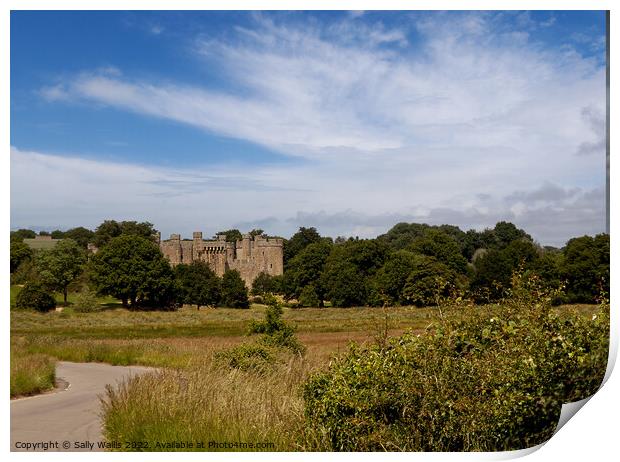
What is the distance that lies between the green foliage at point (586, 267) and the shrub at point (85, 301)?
5.37m

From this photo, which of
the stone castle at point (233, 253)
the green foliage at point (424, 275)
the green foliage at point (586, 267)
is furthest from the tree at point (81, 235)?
the green foliage at point (586, 267)

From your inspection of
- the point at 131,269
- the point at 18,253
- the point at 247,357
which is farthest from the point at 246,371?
the point at 18,253

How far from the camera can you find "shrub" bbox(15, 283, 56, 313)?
647 cm

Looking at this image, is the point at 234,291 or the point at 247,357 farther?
the point at 234,291

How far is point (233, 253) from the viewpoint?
26.8ft

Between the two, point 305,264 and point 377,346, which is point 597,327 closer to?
point 377,346

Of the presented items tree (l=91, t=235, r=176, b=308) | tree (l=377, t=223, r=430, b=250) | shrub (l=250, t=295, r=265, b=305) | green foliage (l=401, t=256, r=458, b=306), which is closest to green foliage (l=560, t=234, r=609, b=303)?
green foliage (l=401, t=256, r=458, b=306)

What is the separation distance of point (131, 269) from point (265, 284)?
2.27m

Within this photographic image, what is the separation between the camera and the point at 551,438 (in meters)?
5.48

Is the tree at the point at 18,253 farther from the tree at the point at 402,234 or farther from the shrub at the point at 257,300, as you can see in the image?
the tree at the point at 402,234

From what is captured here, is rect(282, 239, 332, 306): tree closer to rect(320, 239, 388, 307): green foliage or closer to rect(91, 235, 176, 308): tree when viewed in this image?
rect(320, 239, 388, 307): green foliage

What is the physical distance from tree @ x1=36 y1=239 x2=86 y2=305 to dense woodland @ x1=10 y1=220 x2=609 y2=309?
0.04 feet

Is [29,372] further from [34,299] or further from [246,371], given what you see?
[246,371]
